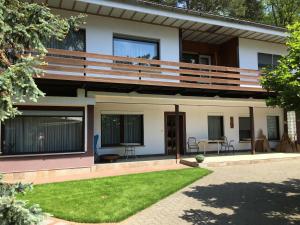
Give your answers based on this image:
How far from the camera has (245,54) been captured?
1773 cm

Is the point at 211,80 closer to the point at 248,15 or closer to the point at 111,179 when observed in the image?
the point at 111,179

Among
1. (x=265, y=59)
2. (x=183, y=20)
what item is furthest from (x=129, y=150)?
(x=265, y=59)

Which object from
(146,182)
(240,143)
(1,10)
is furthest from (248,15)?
(1,10)

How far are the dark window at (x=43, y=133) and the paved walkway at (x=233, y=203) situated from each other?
210 inches

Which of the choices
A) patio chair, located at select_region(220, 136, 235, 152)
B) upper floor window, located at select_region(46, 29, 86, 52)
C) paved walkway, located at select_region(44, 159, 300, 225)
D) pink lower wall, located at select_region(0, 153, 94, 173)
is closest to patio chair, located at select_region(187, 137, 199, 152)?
patio chair, located at select_region(220, 136, 235, 152)

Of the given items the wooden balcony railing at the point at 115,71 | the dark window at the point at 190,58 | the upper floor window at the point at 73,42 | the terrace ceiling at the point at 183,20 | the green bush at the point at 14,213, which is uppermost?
the terrace ceiling at the point at 183,20

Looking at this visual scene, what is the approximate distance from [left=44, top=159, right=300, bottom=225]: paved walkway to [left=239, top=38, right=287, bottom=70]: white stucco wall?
787 cm

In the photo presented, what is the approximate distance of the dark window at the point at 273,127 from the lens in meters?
19.9

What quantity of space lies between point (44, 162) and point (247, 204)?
7.38 m

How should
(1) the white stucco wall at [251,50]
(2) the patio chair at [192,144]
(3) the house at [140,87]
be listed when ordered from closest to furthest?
(3) the house at [140,87] < (2) the patio chair at [192,144] < (1) the white stucco wall at [251,50]

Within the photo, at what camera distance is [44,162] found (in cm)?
1150

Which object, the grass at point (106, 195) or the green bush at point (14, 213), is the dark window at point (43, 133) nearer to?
the grass at point (106, 195)

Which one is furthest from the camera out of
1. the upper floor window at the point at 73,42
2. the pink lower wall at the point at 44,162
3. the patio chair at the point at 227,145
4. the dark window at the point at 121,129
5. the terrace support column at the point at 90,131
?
the patio chair at the point at 227,145

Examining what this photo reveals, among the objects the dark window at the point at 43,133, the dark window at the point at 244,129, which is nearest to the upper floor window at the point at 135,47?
the dark window at the point at 43,133
